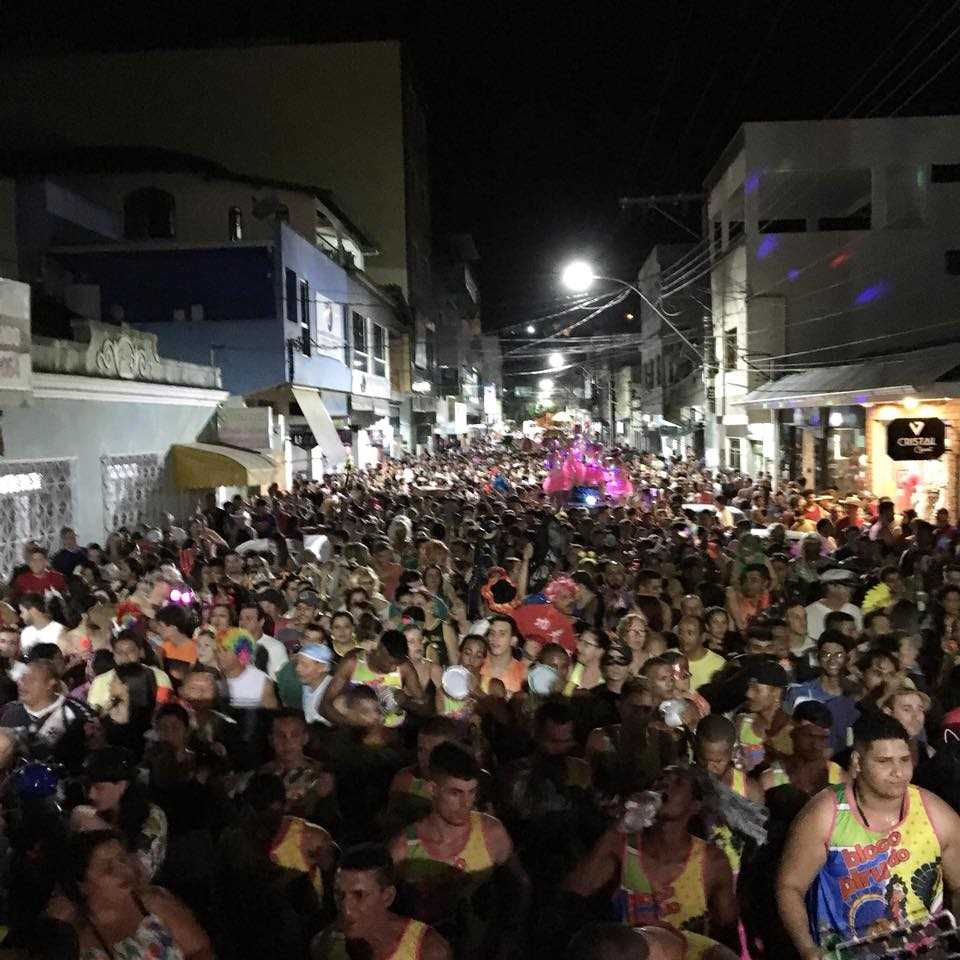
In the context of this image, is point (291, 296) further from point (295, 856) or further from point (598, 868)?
point (598, 868)

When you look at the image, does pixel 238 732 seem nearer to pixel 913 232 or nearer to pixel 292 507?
pixel 292 507

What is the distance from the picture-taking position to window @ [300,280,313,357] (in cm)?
2369

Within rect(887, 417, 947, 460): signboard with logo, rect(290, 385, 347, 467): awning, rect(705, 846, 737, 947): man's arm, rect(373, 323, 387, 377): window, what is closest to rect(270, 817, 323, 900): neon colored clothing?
rect(705, 846, 737, 947): man's arm

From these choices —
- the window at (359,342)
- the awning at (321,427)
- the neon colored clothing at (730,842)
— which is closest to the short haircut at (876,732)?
the neon colored clothing at (730,842)

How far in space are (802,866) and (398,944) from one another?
1458 mm

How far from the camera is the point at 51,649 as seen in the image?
612cm

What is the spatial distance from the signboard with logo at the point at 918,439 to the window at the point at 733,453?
16.8m

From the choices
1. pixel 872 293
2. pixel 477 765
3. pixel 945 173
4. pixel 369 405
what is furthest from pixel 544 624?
pixel 945 173

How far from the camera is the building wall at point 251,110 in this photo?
3503 centimetres

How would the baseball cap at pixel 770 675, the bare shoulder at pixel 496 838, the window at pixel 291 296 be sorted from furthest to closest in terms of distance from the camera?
the window at pixel 291 296 → the baseball cap at pixel 770 675 → the bare shoulder at pixel 496 838

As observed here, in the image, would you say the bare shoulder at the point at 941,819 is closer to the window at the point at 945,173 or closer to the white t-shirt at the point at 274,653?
the white t-shirt at the point at 274,653

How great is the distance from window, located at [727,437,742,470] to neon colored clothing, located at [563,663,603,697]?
28.0 metres

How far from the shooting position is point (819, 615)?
7625mm

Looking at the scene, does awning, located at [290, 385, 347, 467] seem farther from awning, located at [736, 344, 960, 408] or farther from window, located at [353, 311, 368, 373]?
awning, located at [736, 344, 960, 408]
